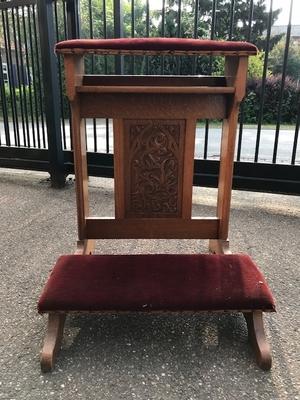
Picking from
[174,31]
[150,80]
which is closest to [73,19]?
[150,80]

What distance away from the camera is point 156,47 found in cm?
179

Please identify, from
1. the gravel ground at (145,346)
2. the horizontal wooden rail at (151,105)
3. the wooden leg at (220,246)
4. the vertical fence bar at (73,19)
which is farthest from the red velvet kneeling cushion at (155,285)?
the vertical fence bar at (73,19)

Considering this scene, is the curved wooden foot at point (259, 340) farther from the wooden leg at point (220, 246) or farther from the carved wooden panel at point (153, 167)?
the carved wooden panel at point (153, 167)

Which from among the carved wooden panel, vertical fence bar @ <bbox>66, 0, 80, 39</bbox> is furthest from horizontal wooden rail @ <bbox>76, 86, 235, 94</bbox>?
vertical fence bar @ <bbox>66, 0, 80, 39</bbox>

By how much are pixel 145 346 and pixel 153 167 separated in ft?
3.19

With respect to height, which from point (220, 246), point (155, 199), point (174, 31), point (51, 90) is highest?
point (174, 31)

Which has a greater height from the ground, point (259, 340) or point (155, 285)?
point (155, 285)

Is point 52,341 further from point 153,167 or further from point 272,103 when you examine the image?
point 272,103

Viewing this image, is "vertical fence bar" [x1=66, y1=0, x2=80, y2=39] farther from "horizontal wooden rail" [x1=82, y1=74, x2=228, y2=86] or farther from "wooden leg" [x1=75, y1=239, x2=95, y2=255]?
"wooden leg" [x1=75, y1=239, x2=95, y2=255]

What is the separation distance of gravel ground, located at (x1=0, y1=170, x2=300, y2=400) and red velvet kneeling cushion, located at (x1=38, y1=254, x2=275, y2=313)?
24 centimetres

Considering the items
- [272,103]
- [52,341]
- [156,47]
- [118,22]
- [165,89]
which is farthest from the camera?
[272,103]

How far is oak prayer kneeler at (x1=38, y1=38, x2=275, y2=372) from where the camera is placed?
1640mm

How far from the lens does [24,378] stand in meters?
1.57

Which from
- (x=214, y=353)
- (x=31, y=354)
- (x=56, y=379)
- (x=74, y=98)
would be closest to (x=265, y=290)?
(x=214, y=353)
